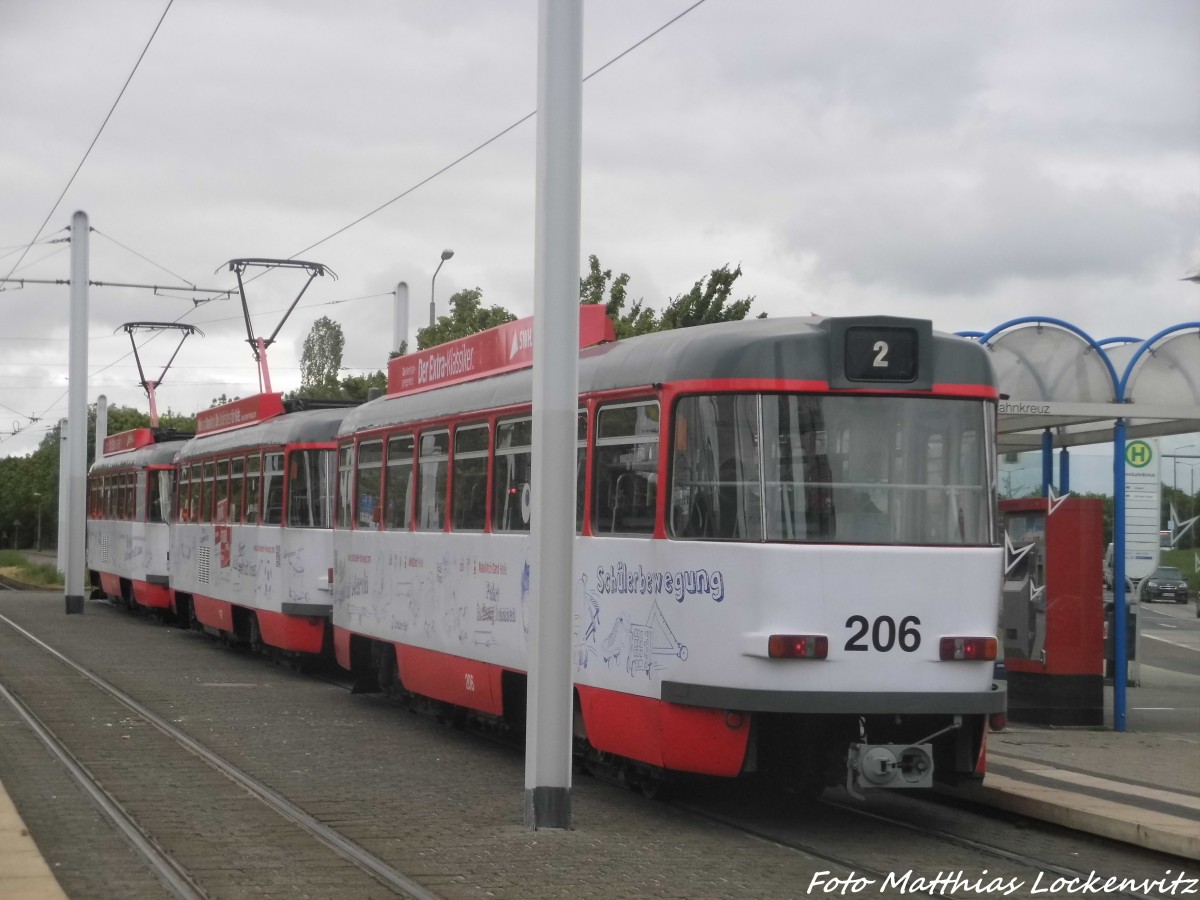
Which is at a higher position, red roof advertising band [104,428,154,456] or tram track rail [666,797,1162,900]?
red roof advertising band [104,428,154,456]

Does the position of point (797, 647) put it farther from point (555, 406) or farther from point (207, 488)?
point (207, 488)

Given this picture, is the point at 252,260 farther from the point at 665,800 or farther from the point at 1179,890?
the point at 1179,890

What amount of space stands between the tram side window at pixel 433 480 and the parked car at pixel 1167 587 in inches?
2085

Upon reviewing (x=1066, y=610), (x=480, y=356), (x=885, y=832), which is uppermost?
(x=480, y=356)

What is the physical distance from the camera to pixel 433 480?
46.9ft

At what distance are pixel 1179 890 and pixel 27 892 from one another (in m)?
5.48

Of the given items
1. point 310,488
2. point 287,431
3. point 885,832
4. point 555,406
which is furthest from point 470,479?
point 287,431

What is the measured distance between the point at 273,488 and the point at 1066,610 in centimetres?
984

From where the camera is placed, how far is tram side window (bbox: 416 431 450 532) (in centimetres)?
1399

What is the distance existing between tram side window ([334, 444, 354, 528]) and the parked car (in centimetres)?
5092

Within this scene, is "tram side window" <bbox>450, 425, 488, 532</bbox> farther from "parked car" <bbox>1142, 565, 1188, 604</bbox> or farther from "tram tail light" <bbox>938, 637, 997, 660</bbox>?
"parked car" <bbox>1142, 565, 1188, 604</bbox>

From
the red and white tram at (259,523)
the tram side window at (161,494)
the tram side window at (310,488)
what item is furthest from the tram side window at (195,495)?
the tram side window at (310,488)

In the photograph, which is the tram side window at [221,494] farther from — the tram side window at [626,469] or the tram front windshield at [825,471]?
the tram front windshield at [825,471]

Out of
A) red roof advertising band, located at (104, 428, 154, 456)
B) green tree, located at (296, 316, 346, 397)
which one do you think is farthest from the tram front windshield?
green tree, located at (296, 316, 346, 397)
